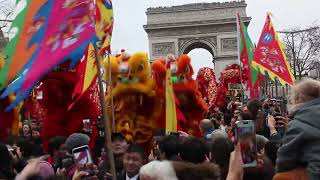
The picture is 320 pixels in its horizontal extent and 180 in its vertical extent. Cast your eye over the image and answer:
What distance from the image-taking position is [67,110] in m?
9.34

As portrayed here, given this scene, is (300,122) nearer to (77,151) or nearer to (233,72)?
(77,151)

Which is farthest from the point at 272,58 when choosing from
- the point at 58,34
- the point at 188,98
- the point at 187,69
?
the point at 58,34

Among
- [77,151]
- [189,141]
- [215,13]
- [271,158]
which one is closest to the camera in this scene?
[77,151]

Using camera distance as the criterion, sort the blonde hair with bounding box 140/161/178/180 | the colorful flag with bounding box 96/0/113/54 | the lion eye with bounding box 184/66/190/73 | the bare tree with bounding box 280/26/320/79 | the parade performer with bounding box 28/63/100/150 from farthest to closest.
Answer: the bare tree with bounding box 280/26/320/79 → the lion eye with bounding box 184/66/190/73 → the parade performer with bounding box 28/63/100/150 → the colorful flag with bounding box 96/0/113/54 → the blonde hair with bounding box 140/161/178/180

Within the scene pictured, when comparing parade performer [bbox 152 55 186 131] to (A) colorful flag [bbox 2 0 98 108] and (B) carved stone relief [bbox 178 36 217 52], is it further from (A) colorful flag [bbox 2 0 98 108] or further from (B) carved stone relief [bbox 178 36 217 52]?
(B) carved stone relief [bbox 178 36 217 52]

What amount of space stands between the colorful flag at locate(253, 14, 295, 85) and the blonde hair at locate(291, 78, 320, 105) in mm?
6971

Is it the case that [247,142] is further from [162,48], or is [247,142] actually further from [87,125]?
[162,48]

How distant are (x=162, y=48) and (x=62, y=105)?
44.4 m

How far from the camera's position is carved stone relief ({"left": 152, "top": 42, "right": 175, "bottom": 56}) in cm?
5325

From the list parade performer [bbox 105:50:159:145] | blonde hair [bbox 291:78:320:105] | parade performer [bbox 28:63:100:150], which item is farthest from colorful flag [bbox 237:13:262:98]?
blonde hair [bbox 291:78:320:105]

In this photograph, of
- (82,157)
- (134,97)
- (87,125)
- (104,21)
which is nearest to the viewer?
(82,157)

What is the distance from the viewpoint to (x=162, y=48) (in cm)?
5366

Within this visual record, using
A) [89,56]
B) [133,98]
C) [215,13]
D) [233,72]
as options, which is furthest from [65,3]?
[215,13]

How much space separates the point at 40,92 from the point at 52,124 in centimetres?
70
